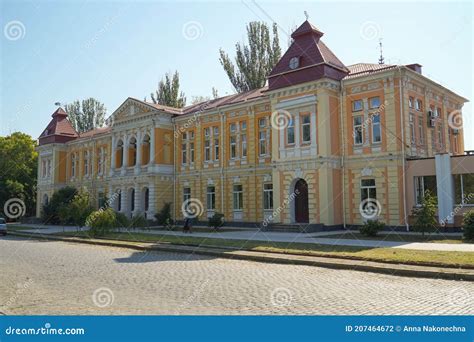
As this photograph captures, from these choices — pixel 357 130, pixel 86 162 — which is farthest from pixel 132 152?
pixel 357 130

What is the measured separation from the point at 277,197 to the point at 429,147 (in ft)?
33.8

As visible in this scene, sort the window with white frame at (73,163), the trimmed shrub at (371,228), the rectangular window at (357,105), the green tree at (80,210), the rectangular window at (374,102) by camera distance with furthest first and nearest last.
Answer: the window with white frame at (73,163), the green tree at (80,210), the rectangular window at (357,105), the rectangular window at (374,102), the trimmed shrub at (371,228)

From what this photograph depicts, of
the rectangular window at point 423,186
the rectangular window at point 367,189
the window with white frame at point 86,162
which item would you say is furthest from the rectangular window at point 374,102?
the window with white frame at point 86,162

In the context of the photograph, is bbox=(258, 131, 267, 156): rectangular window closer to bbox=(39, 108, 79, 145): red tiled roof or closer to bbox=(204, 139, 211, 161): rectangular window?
bbox=(204, 139, 211, 161): rectangular window

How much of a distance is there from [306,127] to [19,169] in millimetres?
45929

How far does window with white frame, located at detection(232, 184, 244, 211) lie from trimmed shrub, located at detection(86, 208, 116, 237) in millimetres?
10655

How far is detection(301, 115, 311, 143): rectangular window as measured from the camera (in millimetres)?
27297

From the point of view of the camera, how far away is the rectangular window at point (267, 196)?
104 ft

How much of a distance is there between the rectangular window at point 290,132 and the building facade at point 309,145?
0.07 m

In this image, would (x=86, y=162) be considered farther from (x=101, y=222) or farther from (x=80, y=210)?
(x=101, y=222)

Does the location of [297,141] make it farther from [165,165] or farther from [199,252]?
[165,165]

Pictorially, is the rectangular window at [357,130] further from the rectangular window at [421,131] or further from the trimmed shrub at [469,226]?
the trimmed shrub at [469,226]

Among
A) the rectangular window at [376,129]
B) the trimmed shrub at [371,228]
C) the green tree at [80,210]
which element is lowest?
the trimmed shrub at [371,228]

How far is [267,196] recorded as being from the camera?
31.9m
